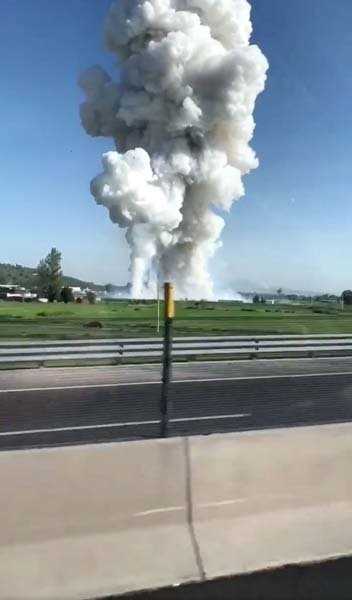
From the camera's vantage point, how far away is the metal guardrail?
880cm

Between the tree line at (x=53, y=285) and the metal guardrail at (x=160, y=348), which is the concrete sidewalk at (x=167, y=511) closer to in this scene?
the metal guardrail at (x=160, y=348)

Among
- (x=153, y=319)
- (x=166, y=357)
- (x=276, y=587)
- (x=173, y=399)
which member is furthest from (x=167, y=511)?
(x=173, y=399)

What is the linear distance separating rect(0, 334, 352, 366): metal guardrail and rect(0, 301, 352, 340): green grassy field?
0.17m

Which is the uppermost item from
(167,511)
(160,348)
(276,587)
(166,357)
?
(166,357)

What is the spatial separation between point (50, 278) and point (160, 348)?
2176mm

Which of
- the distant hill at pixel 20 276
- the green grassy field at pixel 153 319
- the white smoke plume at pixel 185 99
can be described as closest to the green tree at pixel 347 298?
the green grassy field at pixel 153 319

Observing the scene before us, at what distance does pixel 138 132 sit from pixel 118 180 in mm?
6697

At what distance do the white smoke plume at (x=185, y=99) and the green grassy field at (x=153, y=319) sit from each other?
21156mm

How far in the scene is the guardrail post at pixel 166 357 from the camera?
5.00 m

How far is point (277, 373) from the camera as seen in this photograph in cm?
1267

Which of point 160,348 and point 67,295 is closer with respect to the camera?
point 160,348

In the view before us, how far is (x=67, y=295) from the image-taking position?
962 centimetres

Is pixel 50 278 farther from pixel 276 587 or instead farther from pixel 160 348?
pixel 276 587

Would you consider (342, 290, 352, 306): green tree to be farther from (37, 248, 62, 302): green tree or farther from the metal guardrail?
(37, 248, 62, 302): green tree
